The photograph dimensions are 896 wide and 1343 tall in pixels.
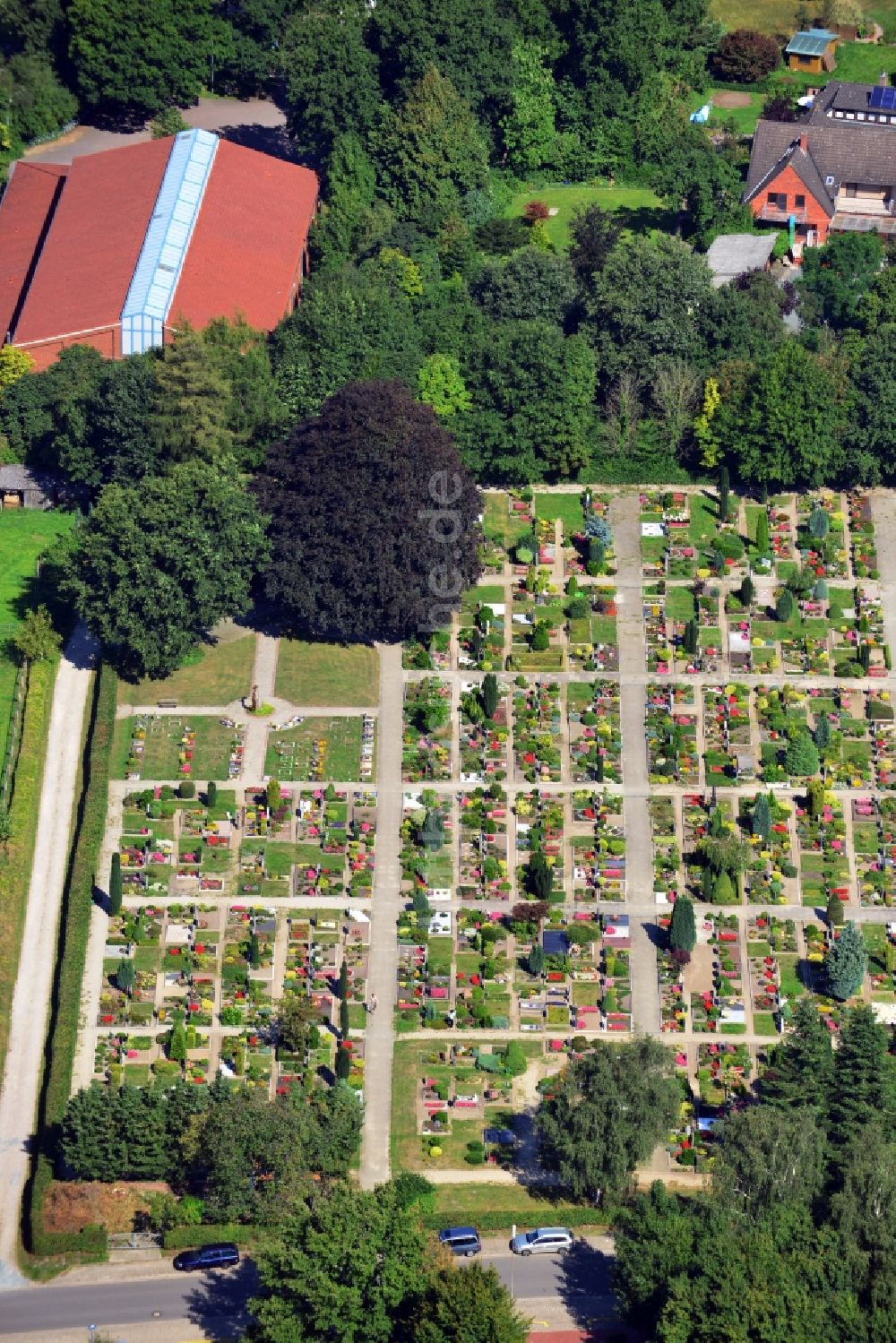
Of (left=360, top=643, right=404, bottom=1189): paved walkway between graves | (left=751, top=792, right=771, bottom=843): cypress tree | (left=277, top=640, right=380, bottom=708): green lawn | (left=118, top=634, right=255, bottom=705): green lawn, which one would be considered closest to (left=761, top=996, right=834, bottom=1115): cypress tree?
(left=751, top=792, right=771, bottom=843): cypress tree

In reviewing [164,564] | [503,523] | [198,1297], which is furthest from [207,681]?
[198,1297]

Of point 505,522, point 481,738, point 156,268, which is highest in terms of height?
point 156,268

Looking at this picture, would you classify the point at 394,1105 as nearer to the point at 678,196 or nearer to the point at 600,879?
the point at 600,879

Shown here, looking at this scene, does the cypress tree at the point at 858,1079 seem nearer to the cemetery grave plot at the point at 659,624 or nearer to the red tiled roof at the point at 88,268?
the cemetery grave plot at the point at 659,624

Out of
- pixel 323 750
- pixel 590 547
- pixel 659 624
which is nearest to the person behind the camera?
pixel 323 750

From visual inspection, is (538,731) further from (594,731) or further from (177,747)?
(177,747)

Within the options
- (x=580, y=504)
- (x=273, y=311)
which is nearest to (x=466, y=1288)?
(x=580, y=504)
